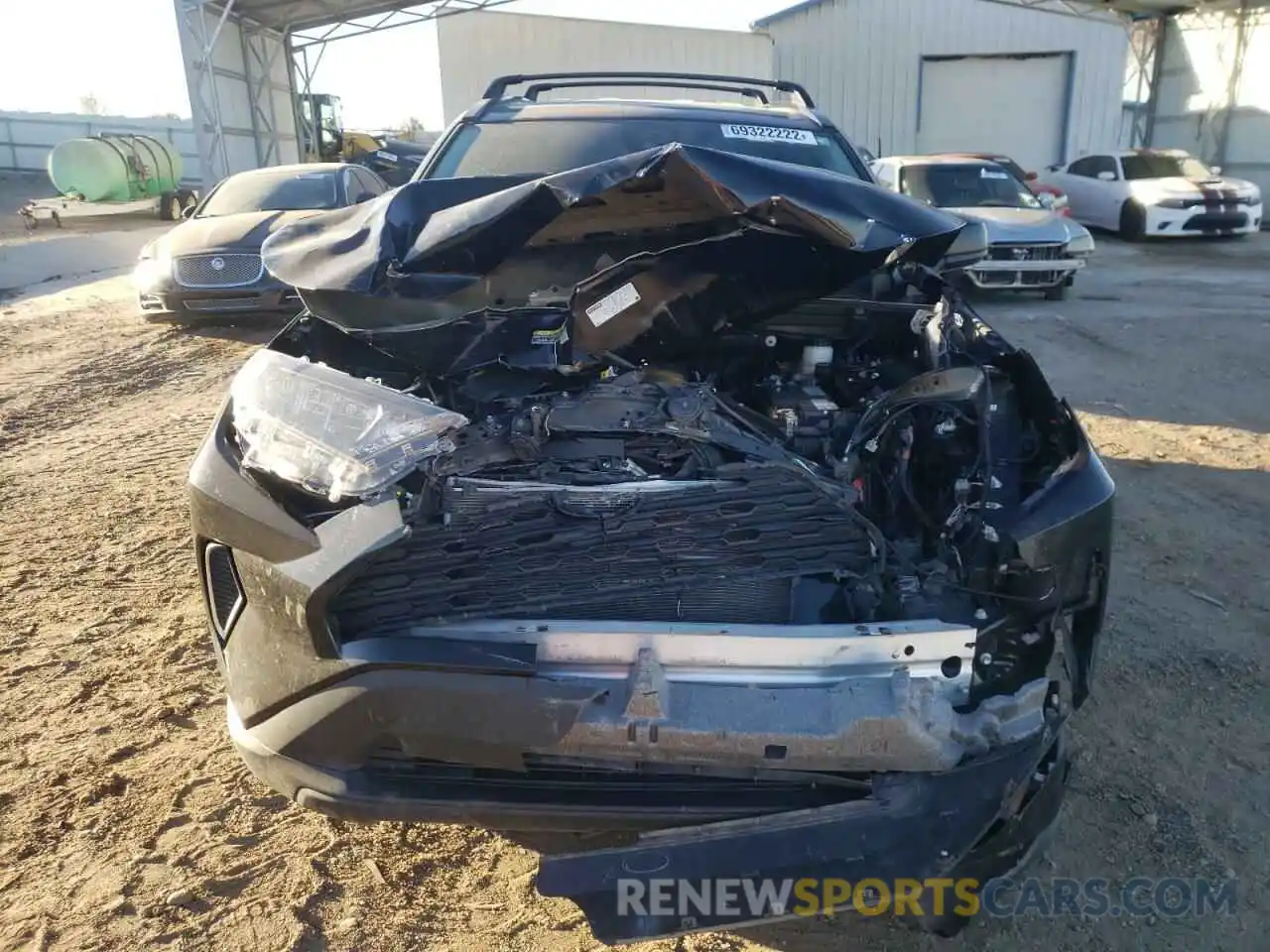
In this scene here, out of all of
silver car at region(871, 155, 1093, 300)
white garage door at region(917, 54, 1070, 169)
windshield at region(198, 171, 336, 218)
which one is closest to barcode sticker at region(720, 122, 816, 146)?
silver car at region(871, 155, 1093, 300)

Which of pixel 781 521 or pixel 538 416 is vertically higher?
pixel 538 416

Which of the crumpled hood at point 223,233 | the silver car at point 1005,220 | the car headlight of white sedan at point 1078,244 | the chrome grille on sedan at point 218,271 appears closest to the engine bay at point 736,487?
the chrome grille on sedan at point 218,271

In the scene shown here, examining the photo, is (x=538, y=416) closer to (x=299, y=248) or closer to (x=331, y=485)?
(x=331, y=485)

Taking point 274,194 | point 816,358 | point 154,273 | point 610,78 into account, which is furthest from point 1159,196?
point 816,358

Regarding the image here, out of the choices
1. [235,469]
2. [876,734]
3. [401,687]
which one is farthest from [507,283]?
[876,734]

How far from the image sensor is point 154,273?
8148 mm

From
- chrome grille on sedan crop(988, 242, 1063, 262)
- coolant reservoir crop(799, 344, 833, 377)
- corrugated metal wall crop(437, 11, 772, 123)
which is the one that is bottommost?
chrome grille on sedan crop(988, 242, 1063, 262)

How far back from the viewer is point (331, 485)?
1.85 metres

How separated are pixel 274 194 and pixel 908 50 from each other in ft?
52.3

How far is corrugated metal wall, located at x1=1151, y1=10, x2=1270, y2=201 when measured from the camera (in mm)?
19328

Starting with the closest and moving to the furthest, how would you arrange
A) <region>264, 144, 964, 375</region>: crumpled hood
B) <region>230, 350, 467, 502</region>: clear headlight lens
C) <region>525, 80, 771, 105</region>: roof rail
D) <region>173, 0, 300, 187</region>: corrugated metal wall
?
1. <region>230, 350, 467, 502</region>: clear headlight lens
2. <region>264, 144, 964, 375</region>: crumpled hood
3. <region>525, 80, 771, 105</region>: roof rail
4. <region>173, 0, 300, 187</region>: corrugated metal wall

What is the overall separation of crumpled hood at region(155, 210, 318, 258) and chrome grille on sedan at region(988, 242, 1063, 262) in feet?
22.3

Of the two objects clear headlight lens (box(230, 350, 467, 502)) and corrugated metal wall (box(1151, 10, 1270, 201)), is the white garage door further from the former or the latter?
clear headlight lens (box(230, 350, 467, 502))

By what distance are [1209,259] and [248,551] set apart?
1541 centimetres
